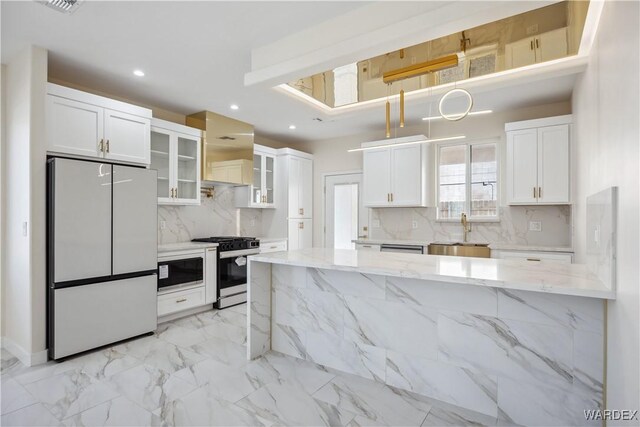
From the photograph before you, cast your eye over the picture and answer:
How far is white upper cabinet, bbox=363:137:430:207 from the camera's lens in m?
4.75

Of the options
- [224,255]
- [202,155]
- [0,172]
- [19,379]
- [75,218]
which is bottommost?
[19,379]

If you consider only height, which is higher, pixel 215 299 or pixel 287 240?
pixel 287 240

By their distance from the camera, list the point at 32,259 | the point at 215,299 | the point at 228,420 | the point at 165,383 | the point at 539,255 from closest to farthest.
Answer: the point at 228,420 < the point at 165,383 < the point at 32,259 < the point at 539,255 < the point at 215,299

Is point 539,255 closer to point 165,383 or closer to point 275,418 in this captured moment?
point 275,418

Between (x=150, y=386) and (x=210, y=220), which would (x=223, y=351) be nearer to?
(x=150, y=386)

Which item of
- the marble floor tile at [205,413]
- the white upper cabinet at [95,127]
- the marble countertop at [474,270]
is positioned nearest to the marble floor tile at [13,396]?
A: the marble floor tile at [205,413]

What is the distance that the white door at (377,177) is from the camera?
197 inches

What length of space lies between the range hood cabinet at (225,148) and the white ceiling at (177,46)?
0.77 ft

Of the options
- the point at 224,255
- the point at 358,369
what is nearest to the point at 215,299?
the point at 224,255

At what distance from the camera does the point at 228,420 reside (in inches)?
78.1

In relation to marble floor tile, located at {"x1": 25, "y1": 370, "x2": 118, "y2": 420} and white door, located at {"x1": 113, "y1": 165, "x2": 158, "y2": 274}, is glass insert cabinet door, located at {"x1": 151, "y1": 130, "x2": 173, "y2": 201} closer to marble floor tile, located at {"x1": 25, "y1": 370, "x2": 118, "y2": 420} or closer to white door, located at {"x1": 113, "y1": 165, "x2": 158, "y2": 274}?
white door, located at {"x1": 113, "y1": 165, "x2": 158, "y2": 274}

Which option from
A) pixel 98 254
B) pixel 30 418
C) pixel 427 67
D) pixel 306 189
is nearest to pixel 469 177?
pixel 427 67

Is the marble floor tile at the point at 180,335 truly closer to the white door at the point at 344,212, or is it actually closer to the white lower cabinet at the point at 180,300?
the white lower cabinet at the point at 180,300

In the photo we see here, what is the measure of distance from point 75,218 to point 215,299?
6.30 ft
